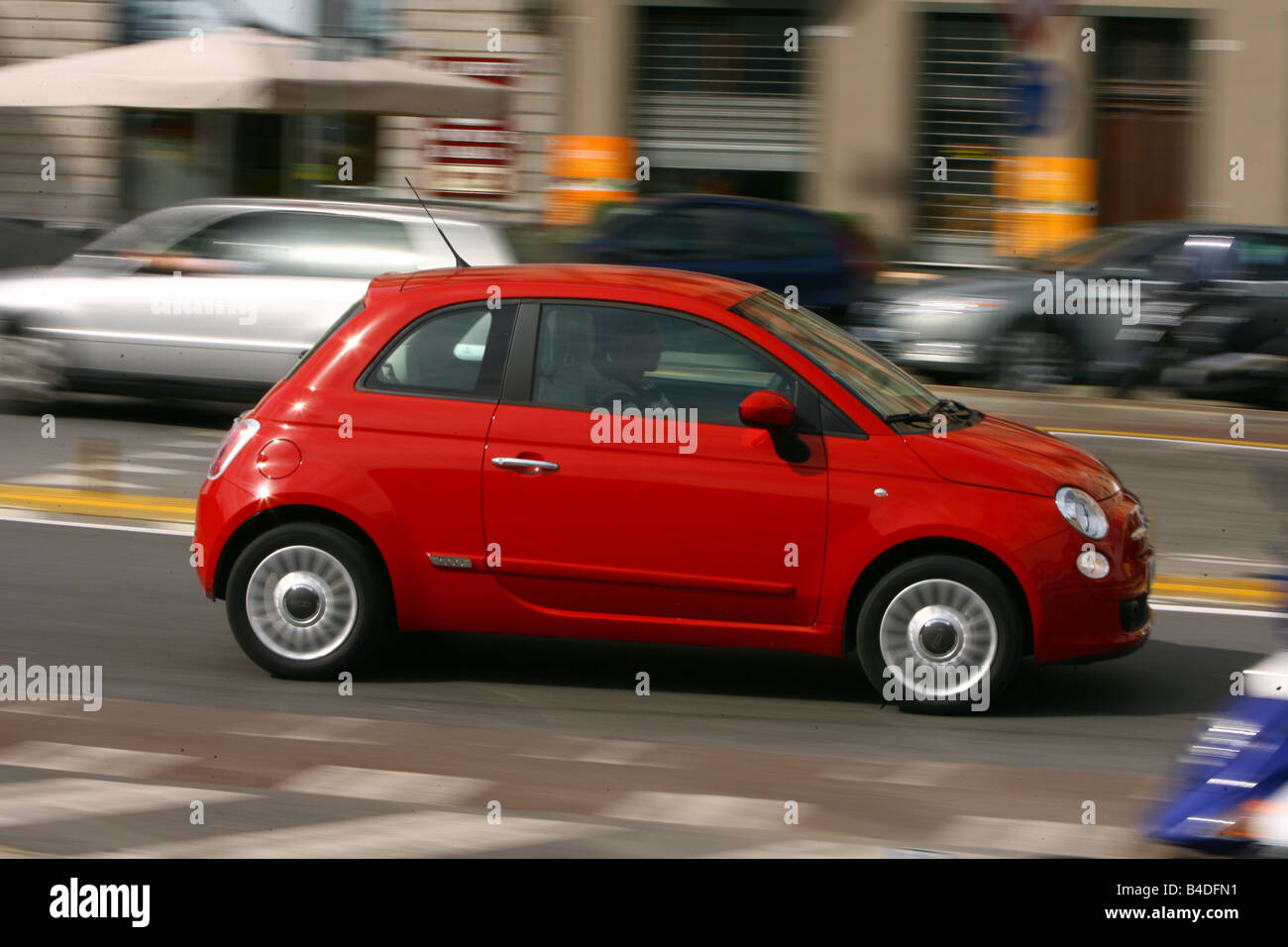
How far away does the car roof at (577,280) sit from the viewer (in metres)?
6.61

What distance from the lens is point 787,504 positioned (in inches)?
244

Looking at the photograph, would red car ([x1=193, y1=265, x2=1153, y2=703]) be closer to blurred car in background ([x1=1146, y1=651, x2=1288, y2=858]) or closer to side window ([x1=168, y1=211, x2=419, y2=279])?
blurred car in background ([x1=1146, y1=651, x2=1288, y2=858])

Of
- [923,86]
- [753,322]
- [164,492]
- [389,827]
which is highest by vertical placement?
[923,86]

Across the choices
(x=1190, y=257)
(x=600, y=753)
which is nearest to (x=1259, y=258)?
(x=1190, y=257)

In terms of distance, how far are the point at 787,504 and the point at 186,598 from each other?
3.22 meters

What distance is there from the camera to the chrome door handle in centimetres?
634

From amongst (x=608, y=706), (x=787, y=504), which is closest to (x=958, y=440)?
(x=787, y=504)

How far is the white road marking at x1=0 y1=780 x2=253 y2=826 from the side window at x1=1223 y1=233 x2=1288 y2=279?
12605mm

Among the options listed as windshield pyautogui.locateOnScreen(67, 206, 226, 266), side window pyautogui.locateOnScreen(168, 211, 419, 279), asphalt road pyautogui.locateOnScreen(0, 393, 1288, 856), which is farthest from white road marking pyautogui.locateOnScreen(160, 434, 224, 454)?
asphalt road pyautogui.locateOnScreen(0, 393, 1288, 856)

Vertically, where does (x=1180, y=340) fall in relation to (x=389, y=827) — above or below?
above

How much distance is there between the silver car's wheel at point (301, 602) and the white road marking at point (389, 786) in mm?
1100

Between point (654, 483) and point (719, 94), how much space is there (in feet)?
59.6

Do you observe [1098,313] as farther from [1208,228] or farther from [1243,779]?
[1243,779]
